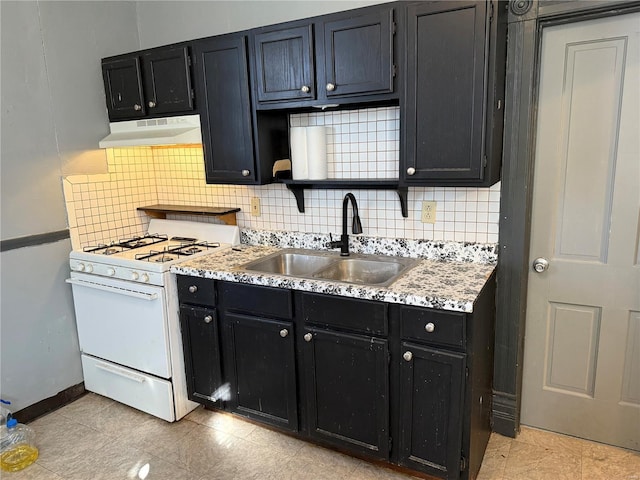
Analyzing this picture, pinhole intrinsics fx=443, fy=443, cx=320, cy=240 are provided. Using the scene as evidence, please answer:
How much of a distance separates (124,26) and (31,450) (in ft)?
8.54

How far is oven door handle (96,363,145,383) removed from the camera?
257 centimetres

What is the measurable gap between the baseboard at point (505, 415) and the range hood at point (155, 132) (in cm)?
218

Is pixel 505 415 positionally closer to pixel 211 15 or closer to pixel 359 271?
pixel 359 271

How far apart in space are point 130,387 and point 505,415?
2.13 m

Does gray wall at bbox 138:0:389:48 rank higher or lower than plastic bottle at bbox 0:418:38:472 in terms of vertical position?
higher

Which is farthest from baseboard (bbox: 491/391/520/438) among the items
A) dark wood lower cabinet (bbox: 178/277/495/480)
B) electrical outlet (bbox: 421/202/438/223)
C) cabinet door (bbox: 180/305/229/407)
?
cabinet door (bbox: 180/305/229/407)

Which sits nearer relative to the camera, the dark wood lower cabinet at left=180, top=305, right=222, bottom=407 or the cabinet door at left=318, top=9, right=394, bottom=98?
the cabinet door at left=318, top=9, right=394, bottom=98

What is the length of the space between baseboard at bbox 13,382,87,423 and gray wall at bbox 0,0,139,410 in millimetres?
35

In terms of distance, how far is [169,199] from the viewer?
3.21 m

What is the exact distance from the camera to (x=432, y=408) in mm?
1874

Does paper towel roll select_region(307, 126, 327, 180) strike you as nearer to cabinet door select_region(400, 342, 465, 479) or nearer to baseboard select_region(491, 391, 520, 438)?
cabinet door select_region(400, 342, 465, 479)

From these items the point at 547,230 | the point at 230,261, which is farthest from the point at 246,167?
the point at 547,230

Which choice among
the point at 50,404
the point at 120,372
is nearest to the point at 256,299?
the point at 120,372

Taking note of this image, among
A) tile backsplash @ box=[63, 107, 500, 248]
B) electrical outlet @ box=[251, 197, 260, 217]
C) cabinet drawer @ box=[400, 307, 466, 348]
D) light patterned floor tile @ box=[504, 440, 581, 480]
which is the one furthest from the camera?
electrical outlet @ box=[251, 197, 260, 217]
